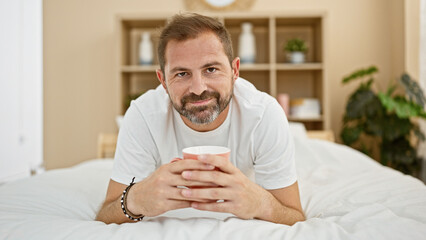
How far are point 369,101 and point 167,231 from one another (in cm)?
242

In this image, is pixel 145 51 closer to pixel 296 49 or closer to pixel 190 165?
pixel 296 49

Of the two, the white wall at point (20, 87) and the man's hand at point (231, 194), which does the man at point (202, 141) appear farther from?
the white wall at point (20, 87)

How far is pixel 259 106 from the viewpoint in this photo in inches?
46.2

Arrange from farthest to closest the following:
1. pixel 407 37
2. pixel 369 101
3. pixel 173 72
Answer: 1. pixel 407 37
2. pixel 369 101
3. pixel 173 72

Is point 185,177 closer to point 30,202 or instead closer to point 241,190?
point 241,190

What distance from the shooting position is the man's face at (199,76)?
1.03 metres

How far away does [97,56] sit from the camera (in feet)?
11.4

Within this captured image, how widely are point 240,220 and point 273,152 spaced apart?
31 cm

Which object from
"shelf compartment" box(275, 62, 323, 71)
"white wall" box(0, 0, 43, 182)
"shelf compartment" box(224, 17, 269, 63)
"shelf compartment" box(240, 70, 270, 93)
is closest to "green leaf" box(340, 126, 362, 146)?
"shelf compartment" box(275, 62, 323, 71)

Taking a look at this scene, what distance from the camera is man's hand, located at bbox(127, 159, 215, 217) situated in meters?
0.79

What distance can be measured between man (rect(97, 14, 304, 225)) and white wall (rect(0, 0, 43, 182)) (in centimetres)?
249

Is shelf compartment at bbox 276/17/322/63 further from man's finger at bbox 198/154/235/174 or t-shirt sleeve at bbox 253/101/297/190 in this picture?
man's finger at bbox 198/154/235/174

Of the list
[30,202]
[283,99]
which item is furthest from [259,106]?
[283,99]

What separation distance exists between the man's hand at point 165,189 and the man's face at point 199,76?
0.28m
